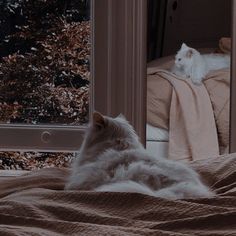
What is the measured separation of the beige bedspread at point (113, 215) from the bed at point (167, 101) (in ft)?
4.62

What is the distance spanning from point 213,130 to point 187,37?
0.50 metres

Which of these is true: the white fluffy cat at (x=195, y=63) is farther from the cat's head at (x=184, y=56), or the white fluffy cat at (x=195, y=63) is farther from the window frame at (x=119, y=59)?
the window frame at (x=119, y=59)

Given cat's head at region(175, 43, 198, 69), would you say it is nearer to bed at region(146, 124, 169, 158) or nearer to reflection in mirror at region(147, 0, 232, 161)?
reflection in mirror at region(147, 0, 232, 161)

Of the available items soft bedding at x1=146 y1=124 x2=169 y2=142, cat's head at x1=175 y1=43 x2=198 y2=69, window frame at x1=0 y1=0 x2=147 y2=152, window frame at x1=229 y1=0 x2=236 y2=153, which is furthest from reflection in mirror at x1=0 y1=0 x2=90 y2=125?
window frame at x1=229 y1=0 x2=236 y2=153

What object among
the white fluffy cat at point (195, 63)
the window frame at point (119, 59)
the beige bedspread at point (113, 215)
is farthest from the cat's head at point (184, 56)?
the beige bedspread at point (113, 215)

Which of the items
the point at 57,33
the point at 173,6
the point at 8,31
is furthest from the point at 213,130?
the point at 8,31

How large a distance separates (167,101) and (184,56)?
0.25 meters

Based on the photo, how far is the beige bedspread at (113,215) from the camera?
108cm

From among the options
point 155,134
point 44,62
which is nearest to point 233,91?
point 155,134

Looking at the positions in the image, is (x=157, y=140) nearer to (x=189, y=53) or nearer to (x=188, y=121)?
(x=188, y=121)

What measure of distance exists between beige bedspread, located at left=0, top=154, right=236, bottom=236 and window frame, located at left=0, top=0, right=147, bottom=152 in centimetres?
142

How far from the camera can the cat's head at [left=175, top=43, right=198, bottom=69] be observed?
2809mm

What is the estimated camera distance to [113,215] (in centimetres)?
120

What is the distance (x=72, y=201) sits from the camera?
1312 millimetres
